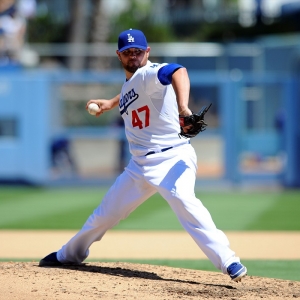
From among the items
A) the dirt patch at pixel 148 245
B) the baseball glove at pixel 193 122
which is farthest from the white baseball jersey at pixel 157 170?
the dirt patch at pixel 148 245

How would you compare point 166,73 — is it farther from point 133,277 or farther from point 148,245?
point 148,245

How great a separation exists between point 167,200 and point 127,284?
0.71m

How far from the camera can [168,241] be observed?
8602 millimetres

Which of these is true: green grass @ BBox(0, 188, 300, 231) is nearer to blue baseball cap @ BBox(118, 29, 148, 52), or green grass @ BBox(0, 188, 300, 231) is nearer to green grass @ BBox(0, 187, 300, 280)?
green grass @ BBox(0, 187, 300, 280)

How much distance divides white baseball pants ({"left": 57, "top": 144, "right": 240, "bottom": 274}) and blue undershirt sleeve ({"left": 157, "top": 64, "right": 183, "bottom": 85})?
0.60m

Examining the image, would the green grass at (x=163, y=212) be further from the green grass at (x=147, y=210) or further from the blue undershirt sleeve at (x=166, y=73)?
the blue undershirt sleeve at (x=166, y=73)

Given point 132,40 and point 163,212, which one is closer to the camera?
point 132,40

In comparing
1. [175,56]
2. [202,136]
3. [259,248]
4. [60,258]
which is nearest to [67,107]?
[202,136]

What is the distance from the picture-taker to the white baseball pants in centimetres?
546

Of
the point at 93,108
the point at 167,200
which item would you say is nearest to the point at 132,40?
the point at 93,108

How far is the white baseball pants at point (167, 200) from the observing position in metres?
5.46

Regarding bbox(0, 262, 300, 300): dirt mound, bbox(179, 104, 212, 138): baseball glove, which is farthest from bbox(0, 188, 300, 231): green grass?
bbox(179, 104, 212, 138): baseball glove

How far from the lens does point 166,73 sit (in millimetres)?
5418

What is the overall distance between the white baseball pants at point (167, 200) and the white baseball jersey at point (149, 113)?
0.09 meters
